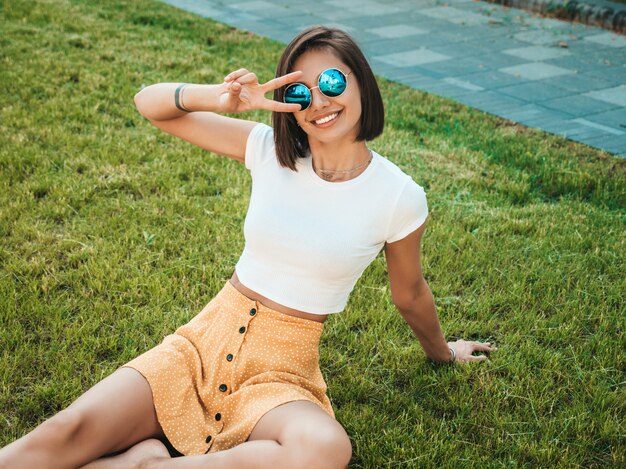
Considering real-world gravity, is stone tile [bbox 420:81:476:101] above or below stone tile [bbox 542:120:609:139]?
above

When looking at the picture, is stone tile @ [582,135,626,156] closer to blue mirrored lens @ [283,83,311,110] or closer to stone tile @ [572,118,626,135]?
stone tile @ [572,118,626,135]

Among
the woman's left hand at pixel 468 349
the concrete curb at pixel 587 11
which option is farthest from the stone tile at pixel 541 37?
the woman's left hand at pixel 468 349

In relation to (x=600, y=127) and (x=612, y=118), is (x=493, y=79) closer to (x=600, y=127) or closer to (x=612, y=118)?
(x=612, y=118)

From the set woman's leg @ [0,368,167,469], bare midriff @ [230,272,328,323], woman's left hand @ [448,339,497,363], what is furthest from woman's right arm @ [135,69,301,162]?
woman's left hand @ [448,339,497,363]

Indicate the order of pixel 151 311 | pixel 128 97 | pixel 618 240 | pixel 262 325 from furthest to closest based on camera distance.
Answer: pixel 128 97, pixel 618 240, pixel 151 311, pixel 262 325

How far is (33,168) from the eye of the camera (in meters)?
4.61

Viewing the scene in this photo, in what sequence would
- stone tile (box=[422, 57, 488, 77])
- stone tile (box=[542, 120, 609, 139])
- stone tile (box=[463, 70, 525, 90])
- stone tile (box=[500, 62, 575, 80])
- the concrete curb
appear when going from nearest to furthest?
stone tile (box=[542, 120, 609, 139])
stone tile (box=[463, 70, 525, 90])
stone tile (box=[500, 62, 575, 80])
stone tile (box=[422, 57, 488, 77])
the concrete curb

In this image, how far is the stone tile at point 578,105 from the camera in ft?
19.4

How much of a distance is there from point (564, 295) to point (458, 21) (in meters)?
6.23

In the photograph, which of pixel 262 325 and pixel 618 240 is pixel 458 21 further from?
pixel 262 325

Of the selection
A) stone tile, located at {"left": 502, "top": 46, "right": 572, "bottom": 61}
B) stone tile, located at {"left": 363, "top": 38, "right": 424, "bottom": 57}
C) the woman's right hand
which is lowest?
stone tile, located at {"left": 363, "top": 38, "right": 424, "bottom": 57}

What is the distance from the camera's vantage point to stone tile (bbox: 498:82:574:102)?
6.28 m

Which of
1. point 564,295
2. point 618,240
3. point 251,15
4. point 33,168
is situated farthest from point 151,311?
point 251,15

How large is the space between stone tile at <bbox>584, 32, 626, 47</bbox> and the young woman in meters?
6.50
